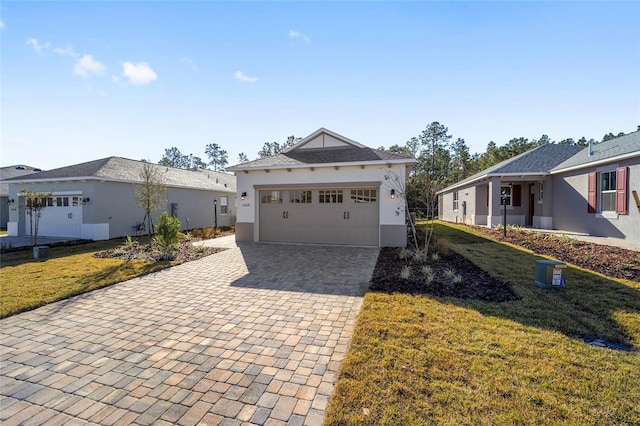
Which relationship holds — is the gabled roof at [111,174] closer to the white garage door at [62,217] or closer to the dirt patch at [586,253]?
the white garage door at [62,217]

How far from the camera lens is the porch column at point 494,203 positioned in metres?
16.3

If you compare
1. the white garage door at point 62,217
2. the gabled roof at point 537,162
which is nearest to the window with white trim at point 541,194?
the gabled roof at point 537,162

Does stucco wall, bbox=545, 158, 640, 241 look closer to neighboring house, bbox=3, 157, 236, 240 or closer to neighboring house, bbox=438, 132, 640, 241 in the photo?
neighboring house, bbox=438, 132, 640, 241

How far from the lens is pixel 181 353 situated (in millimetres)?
3479

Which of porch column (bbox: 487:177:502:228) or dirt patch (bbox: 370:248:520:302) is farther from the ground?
porch column (bbox: 487:177:502:228)

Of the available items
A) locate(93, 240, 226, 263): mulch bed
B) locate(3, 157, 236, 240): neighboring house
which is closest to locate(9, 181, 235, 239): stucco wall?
locate(3, 157, 236, 240): neighboring house

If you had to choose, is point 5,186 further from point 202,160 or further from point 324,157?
point 202,160

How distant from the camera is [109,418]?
2422 millimetres

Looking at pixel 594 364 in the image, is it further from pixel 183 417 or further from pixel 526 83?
pixel 526 83

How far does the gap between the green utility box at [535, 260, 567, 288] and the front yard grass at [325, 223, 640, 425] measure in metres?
0.46

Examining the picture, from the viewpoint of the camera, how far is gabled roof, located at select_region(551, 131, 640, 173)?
10393 millimetres

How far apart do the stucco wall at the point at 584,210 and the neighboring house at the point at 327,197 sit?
25.9 feet

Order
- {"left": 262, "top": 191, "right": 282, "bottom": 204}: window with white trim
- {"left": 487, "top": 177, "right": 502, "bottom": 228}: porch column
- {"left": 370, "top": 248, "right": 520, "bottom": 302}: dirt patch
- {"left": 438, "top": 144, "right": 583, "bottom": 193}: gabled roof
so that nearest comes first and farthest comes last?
1. {"left": 370, "top": 248, "right": 520, "bottom": 302}: dirt patch
2. {"left": 262, "top": 191, "right": 282, "bottom": 204}: window with white trim
3. {"left": 438, "top": 144, "right": 583, "bottom": 193}: gabled roof
4. {"left": 487, "top": 177, "right": 502, "bottom": 228}: porch column

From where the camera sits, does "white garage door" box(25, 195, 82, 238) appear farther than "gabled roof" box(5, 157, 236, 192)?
Yes
